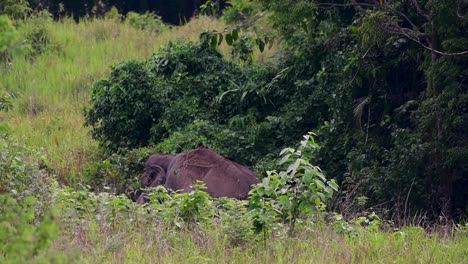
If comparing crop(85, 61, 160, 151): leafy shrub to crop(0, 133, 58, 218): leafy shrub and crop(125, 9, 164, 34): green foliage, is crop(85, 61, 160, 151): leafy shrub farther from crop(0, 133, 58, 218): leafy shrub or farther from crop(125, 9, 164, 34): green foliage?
crop(125, 9, 164, 34): green foliage

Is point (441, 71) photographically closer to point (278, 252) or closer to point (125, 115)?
point (278, 252)

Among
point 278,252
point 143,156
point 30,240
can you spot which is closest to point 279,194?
point 278,252

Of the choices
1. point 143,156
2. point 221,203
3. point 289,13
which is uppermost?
point 289,13

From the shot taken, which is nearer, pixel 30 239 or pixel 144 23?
pixel 30 239

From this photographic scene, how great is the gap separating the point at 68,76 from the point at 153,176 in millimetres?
5731

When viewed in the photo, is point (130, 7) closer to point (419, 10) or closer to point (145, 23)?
point (145, 23)

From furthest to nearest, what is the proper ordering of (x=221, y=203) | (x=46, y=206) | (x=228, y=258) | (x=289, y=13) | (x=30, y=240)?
(x=289, y=13) → (x=221, y=203) → (x=46, y=206) → (x=228, y=258) → (x=30, y=240)

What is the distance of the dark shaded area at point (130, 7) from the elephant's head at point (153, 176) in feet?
37.0

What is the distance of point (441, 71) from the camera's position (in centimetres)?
970

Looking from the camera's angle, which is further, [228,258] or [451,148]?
[451,148]

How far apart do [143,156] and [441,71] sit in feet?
14.8

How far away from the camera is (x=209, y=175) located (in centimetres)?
1080

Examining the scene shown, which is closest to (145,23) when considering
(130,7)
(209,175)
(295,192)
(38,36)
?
(38,36)

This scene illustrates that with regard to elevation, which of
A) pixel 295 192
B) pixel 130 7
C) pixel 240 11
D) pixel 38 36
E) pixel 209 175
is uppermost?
pixel 295 192
